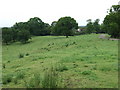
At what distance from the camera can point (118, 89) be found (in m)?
5.15

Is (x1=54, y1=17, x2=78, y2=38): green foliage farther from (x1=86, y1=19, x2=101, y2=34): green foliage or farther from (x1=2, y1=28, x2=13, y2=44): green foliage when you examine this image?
(x1=86, y1=19, x2=101, y2=34): green foliage

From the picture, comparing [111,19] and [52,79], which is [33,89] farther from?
[111,19]

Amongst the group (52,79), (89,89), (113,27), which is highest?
(113,27)

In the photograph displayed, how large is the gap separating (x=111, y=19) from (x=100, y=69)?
87.7 feet

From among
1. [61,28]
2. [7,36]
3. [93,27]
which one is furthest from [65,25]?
[93,27]

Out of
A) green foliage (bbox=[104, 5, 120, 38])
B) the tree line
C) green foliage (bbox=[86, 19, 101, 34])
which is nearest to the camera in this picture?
green foliage (bbox=[104, 5, 120, 38])

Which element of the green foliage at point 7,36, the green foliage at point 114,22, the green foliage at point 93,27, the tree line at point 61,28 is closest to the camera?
the green foliage at point 114,22

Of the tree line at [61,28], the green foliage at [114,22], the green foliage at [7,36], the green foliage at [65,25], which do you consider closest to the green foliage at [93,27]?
the tree line at [61,28]

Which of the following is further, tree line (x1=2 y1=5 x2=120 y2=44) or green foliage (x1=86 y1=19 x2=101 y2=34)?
green foliage (x1=86 y1=19 x2=101 y2=34)

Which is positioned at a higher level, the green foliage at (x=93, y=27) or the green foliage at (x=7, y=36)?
the green foliage at (x=93, y=27)

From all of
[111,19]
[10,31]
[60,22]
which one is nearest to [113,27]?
[111,19]

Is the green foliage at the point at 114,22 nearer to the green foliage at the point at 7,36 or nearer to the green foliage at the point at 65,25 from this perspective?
the green foliage at the point at 65,25

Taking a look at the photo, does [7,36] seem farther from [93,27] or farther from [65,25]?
[93,27]

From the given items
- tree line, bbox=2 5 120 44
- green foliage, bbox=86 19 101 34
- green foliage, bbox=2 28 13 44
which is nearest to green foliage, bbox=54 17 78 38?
tree line, bbox=2 5 120 44
